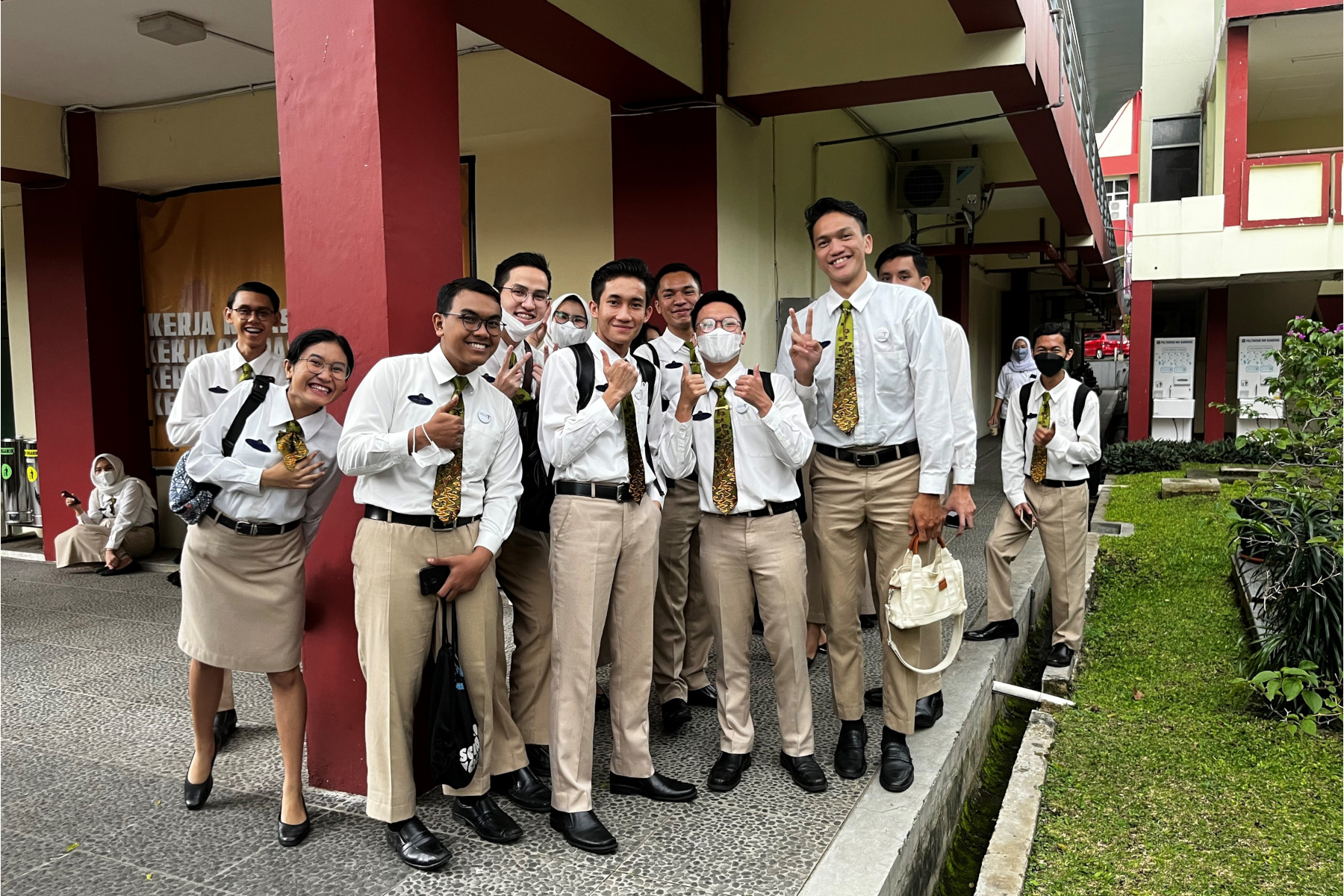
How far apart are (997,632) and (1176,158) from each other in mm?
14611

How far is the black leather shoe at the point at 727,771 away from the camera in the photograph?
331 centimetres

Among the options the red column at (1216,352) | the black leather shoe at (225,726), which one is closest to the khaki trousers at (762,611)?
the black leather shoe at (225,726)

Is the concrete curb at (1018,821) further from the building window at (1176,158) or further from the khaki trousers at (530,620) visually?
the building window at (1176,158)

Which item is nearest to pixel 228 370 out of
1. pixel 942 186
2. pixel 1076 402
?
pixel 1076 402

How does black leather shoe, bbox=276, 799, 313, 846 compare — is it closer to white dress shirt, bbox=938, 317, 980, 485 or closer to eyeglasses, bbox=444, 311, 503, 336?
eyeglasses, bbox=444, 311, 503, 336

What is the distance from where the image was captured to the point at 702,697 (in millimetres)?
4250

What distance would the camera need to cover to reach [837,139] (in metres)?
8.27

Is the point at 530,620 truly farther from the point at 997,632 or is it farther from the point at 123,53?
the point at 123,53

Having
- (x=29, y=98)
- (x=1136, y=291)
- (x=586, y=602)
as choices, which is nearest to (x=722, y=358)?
(x=586, y=602)

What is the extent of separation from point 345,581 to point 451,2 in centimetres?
215

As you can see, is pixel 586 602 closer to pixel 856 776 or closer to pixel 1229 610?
pixel 856 776

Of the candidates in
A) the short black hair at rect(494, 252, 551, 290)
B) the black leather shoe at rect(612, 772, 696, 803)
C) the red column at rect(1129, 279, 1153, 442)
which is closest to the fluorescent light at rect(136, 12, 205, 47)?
the short black hair at rect(494, 252, 551, 290)

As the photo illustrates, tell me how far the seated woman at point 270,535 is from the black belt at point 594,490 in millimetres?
792

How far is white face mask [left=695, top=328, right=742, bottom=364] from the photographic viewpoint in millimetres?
3275
